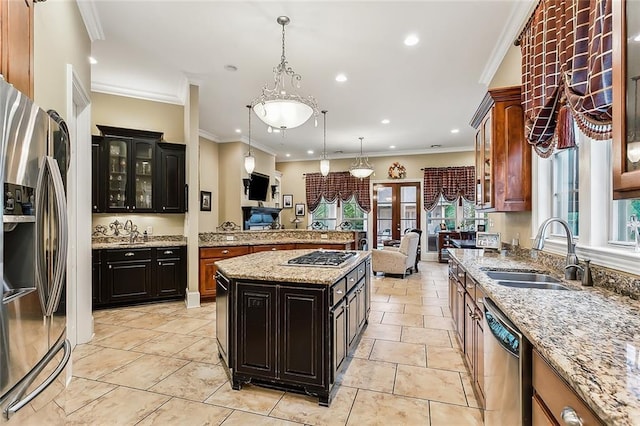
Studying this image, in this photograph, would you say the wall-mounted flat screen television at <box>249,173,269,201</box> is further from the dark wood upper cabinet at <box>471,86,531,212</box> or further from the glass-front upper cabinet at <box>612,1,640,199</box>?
the glass-front upper cabinet at <box>612,1,640,199</box>

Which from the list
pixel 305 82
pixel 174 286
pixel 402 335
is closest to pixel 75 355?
pixel 174 286

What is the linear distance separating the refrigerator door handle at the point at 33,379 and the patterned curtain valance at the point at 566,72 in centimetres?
263

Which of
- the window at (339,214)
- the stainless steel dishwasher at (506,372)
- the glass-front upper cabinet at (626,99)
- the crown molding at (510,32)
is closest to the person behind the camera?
the glass-front upper cabinet at (626,99)

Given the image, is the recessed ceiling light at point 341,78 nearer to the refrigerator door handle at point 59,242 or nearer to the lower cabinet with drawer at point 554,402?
the refrigerator door handle at point 59,242

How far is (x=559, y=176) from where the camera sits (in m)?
2.68

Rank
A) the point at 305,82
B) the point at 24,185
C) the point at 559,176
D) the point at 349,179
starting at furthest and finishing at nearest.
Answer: the point at 349,179 < the point at 305,82 < the point at 559,176 < the point at 24,185

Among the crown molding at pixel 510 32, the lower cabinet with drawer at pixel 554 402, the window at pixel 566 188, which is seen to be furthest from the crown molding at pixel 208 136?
the lower cabinet with drawer at pixel 554 402

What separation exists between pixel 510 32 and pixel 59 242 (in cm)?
404

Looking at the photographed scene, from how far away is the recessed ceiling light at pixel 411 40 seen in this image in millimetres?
3310

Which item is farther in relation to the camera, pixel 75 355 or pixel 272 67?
pixel 272 67

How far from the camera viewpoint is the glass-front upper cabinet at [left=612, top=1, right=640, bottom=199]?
1.08m

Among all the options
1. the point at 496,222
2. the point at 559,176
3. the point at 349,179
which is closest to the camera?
the point at 559,176

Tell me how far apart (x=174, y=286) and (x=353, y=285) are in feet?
10.2

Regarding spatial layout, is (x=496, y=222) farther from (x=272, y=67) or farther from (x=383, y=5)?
(x=272, y=67)
